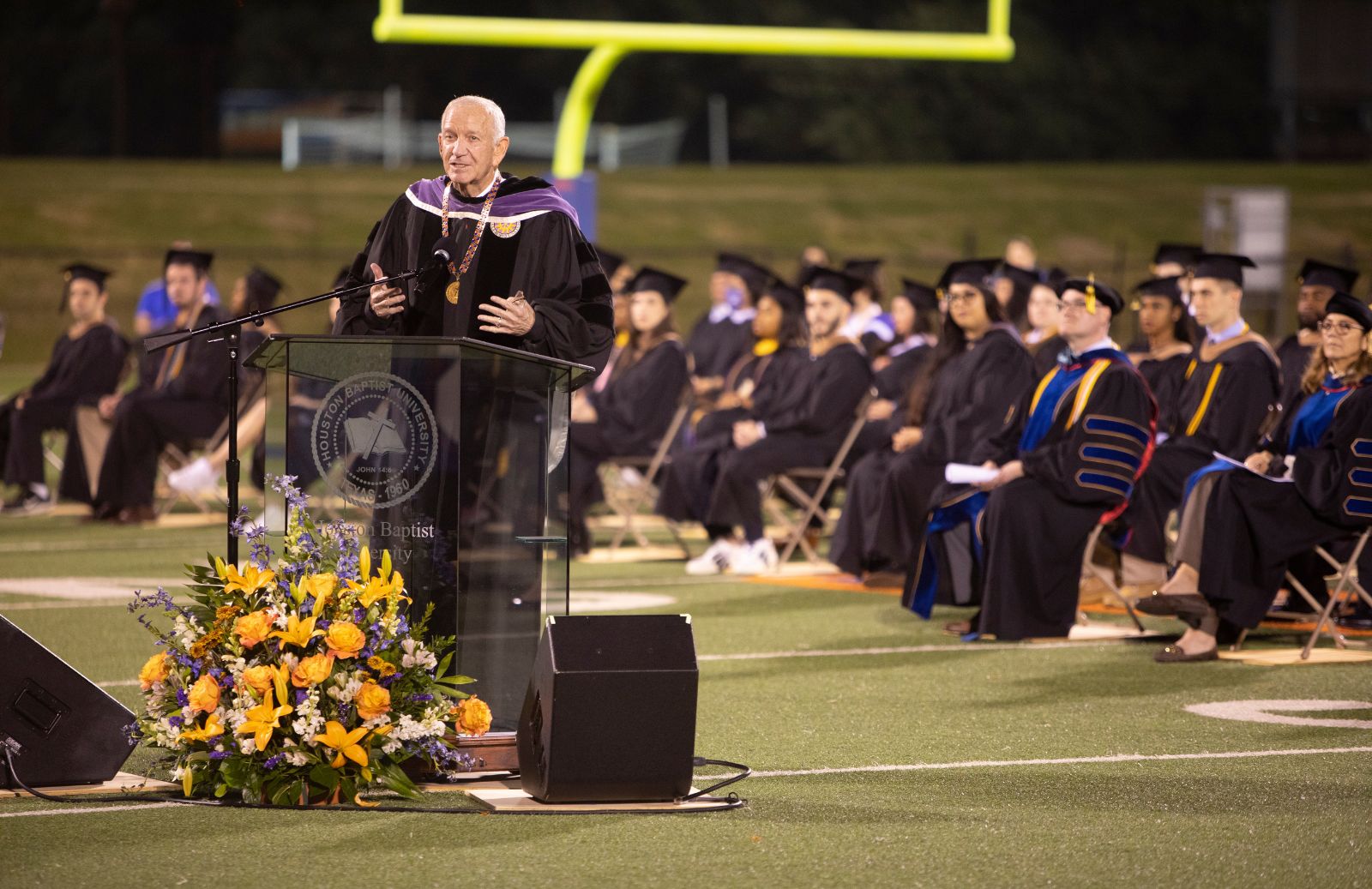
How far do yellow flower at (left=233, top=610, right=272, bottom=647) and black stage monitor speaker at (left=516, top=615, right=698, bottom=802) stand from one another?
70cm

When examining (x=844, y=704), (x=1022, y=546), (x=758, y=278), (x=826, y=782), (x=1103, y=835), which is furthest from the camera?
(x=758, y=278)

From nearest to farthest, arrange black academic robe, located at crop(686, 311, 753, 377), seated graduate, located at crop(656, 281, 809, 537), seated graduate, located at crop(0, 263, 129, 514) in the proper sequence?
1. seated graduate, located at crop(656, 281, 809, 537)
2. seated graduate, located at crop(0, 263, 129, 514)
3. black academic robe, located at crop(686, 311, 753, 377)

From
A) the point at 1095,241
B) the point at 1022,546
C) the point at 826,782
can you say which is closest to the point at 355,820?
the point at 826,782

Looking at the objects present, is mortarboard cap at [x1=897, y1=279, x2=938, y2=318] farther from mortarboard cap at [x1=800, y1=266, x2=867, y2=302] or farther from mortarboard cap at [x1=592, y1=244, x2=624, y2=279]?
mortarboard cap at [x1=592, y1=244, x2=624, y2=279]

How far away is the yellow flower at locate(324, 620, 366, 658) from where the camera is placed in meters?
4.82

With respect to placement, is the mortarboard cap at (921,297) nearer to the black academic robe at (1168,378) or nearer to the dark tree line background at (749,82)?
the black academic robe at (1168,378)

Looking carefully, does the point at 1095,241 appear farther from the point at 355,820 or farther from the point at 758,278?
the point at 355,820

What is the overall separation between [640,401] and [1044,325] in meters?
2.77

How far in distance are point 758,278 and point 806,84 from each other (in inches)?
1115

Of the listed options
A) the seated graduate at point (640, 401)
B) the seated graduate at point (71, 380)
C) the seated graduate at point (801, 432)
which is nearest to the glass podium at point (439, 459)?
the seated graduate at point (801, 432)

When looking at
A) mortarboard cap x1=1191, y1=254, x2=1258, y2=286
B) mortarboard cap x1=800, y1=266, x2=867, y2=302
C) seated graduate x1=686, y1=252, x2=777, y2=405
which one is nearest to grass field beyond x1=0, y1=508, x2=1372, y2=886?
mortarboard cap x1=1191, y1=254, x2=1258, y2=286

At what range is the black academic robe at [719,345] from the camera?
14.8 m

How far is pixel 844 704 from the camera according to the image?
22.3 feet

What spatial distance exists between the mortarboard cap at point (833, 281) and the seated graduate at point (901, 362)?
2.04 feet
